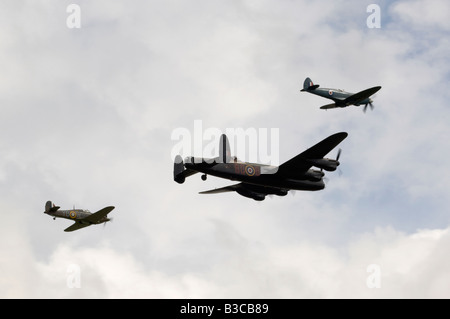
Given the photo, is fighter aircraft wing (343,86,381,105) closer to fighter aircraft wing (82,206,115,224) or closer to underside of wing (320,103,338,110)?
underside of wing (320,103,338,110)

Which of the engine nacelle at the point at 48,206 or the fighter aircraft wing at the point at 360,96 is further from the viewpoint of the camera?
the engine nacelle at the point at 48,206

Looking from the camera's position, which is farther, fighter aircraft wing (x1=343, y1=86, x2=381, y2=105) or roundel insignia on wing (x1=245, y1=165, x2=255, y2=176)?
fighter aircraft wing (x1=343, y1=86, x2=381, y2=105)

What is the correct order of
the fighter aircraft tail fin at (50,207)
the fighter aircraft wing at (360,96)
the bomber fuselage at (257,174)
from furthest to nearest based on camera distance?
1. the fighter aircraft tail fin at (50,207)
2. the fighter aircraft wing at (360,96)
3. the bomber fuselage at (257,174)

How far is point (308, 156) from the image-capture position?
48906mm

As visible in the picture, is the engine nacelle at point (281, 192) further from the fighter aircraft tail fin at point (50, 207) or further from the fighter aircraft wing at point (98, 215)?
the fighter aircraft tail fin at point (50, 207)

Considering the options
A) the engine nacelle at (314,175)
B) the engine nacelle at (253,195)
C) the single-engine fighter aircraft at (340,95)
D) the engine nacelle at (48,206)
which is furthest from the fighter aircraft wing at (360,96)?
the engine nacelle at (48,206)

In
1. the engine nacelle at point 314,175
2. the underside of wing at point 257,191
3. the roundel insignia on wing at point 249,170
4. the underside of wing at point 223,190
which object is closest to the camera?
the roundel insignia on wing at point 249,170

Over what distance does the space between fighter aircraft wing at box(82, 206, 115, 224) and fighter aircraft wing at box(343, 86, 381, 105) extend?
30.5 metres

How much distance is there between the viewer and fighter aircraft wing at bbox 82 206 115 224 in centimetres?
6478

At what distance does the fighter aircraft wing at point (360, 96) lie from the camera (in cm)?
6341

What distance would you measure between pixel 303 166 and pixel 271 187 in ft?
18.3

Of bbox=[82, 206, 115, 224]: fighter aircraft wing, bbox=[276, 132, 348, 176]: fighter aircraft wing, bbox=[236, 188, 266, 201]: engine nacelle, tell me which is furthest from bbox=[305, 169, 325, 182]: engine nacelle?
bbox=[82, 206, 115, 224]: fighter aircraft wing

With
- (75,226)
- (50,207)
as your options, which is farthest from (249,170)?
(50,207)
